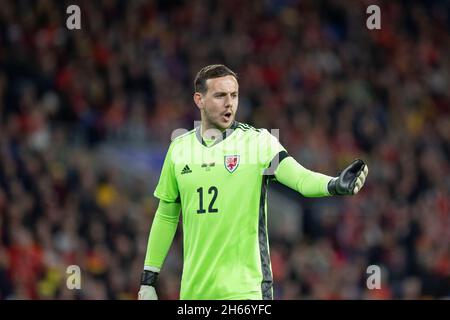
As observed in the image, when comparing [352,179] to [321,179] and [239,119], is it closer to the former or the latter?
[321,179]

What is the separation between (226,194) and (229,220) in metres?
0.17

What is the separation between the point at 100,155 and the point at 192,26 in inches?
156

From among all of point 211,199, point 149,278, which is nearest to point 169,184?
point 211,199

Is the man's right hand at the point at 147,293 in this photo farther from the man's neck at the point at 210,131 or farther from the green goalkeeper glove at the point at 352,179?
the green goalkeeper glove at the point at 352,179

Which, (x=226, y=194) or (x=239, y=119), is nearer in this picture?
(x=226, y=194)

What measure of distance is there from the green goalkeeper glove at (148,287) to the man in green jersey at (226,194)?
2cm

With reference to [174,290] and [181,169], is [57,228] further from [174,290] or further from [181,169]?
[181,169]

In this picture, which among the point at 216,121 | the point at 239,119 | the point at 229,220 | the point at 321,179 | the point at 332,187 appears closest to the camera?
the point at 332,187

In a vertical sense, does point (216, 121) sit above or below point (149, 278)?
above

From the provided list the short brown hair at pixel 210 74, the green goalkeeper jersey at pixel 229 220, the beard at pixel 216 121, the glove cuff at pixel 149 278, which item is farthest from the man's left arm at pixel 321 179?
the glove cuff at pixel 149 278

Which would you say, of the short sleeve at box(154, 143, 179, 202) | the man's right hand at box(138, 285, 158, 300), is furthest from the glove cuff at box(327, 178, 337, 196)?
the man's right hand at box(138, 285, 158, 300)

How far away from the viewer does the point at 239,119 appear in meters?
18.0

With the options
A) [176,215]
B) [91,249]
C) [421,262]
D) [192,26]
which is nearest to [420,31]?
[192,26]
